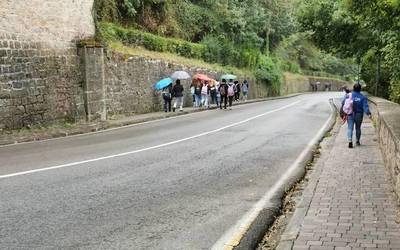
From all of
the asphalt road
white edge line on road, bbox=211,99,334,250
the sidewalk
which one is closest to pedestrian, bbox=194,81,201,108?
the asphalt road

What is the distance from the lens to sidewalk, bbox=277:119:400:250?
579 centimetres

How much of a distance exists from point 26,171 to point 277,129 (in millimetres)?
10837

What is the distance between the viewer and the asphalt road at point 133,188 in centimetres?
630

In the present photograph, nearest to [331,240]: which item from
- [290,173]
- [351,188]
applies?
[351,188]

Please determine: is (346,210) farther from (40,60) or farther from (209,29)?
(209,29)

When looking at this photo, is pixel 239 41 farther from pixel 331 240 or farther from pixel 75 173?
pixel 331 240

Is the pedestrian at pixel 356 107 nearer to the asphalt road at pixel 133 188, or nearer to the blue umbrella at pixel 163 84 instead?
A: the asphalt road at pixel 133 188

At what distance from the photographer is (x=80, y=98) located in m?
21.2

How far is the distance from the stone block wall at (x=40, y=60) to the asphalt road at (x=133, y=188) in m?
2.52

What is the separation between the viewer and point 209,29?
4384 cm

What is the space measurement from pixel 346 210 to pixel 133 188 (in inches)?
133

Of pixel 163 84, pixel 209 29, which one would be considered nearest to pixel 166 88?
pixel 163 84

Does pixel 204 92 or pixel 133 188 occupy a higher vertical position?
pixel 204 92

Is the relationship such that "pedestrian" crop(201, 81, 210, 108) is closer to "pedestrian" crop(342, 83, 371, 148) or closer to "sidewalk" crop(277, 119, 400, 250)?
"pedestrian" crop(342, 83, 371, 148)
